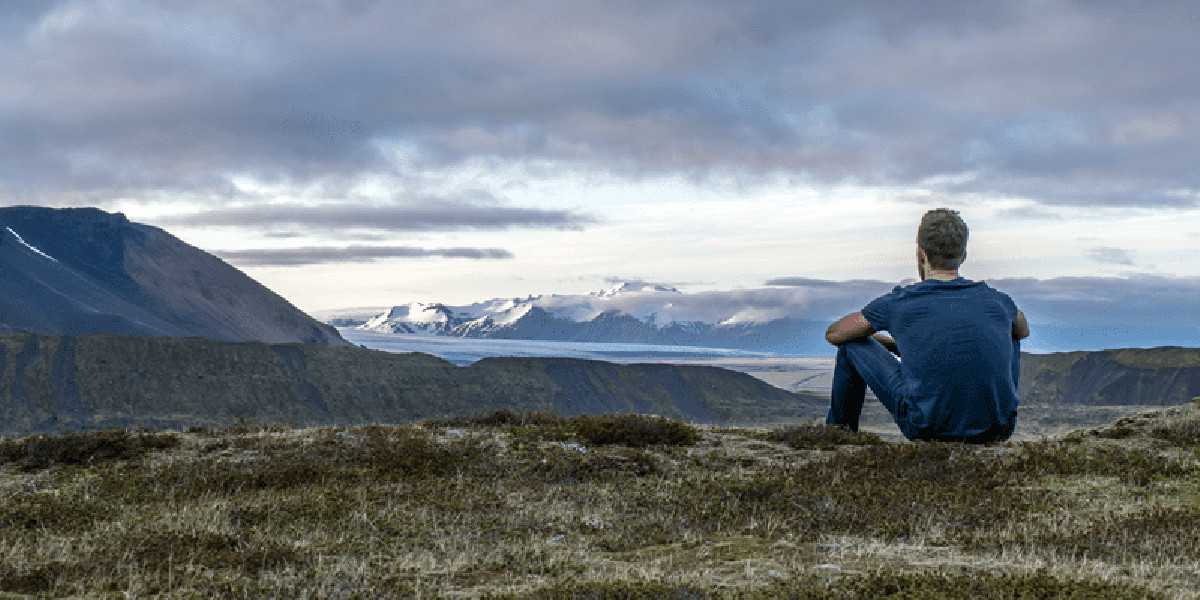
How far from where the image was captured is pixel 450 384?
6314 inches

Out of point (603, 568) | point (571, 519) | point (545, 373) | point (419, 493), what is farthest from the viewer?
point (545, 373)

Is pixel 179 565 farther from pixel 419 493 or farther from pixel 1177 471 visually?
pixel 1177 471

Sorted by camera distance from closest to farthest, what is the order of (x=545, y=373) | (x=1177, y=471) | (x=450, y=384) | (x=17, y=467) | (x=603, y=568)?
(x=603, y=568) < (x=1177, y=471) < (x=17, y=467) < (x=450, y=384) < (x=545, y=373)

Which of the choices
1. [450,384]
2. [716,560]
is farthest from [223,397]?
[716,560]

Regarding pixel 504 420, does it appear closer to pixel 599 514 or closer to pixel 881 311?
pixel 599 514

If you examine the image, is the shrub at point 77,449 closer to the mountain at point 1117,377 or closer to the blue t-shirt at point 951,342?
the blue t-shirt at point 951,342

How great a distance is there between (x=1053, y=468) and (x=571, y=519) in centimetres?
619

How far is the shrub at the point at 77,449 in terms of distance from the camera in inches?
561

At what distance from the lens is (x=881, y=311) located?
1156 centimetres

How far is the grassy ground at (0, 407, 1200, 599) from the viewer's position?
763 cm

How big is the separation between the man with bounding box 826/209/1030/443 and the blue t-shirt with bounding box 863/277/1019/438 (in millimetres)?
11

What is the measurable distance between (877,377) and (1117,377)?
182936 millimetres

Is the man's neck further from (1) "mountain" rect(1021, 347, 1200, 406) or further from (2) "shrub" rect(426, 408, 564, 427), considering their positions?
(1) "mountain" rect(1021, 347, 1200, 406)

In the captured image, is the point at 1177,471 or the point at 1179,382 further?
the point at 1179,382
